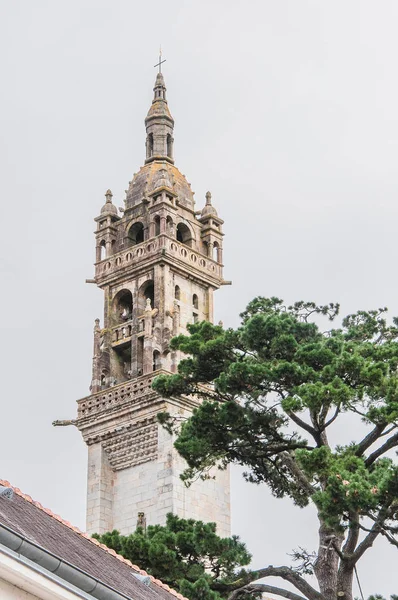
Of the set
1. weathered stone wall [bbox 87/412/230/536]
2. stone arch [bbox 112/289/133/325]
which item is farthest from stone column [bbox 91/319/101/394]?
weathered stone wall [bbox 87/412/230/536]

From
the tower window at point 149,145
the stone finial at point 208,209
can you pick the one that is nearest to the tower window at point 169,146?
the tower window at point 149,145

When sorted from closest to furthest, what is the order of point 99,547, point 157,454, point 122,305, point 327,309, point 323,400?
point 99,547, point 323,400, point 327,309, point 157,454, point 122,305

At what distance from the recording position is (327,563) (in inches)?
1010

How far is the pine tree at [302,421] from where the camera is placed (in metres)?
23.7

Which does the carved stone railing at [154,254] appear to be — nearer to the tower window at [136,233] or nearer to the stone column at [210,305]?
the stone column at [210,305]

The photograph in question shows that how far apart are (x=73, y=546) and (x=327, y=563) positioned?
40.1ft

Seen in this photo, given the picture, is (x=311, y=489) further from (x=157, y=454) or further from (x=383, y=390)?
(x=157, y=454)

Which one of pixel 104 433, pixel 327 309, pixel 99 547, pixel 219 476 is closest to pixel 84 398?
pixel 104 433

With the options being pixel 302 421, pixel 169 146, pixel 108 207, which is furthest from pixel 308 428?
pixel 169 146

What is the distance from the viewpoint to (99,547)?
1602cm

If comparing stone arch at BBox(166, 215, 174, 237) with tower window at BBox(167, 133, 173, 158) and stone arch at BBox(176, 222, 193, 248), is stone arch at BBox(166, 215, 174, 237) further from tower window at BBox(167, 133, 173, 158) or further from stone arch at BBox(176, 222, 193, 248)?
tower window at BBox(167, 133, 173, 158)

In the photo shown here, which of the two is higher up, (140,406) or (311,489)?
(140,406)

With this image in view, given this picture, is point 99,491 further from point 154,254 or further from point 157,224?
point 157,224

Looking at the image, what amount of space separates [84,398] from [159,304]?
4537 millimetres
